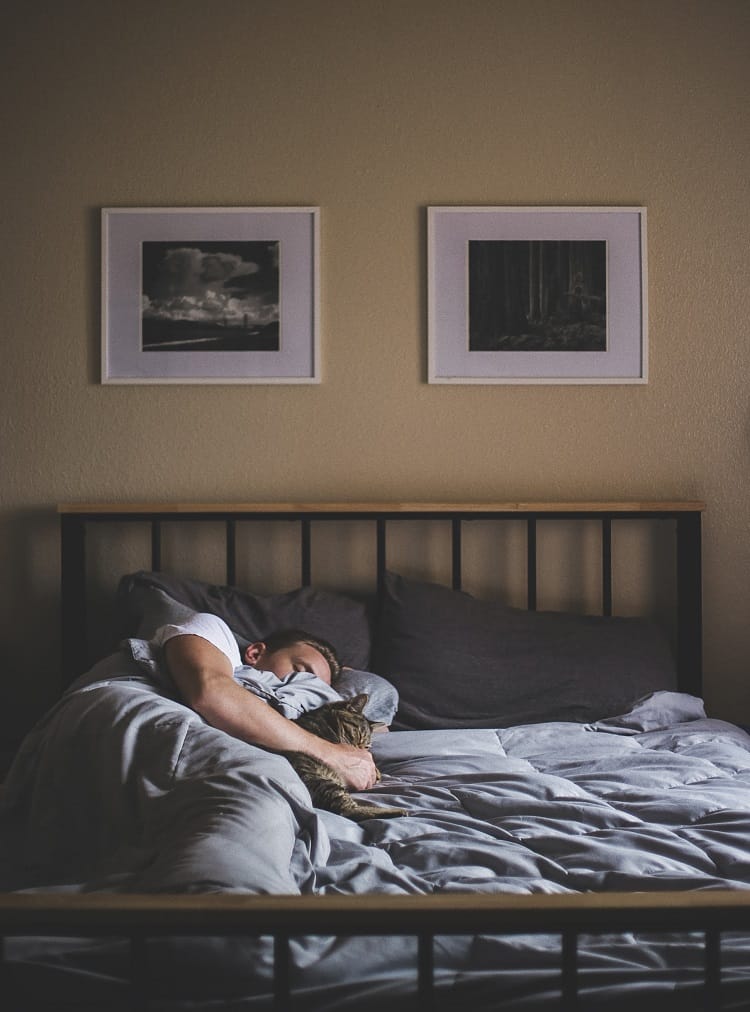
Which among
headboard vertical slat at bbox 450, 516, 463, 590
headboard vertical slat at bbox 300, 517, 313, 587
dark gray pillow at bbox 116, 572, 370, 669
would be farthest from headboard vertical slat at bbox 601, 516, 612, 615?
headboard vertical slat at bbox 300, 517, 313, 587

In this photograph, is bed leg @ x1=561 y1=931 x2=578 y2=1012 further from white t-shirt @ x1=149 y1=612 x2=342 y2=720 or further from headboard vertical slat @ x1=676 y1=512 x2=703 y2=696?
headboard vertical slat @ x1=676 y1=512 x2=703 y2=696

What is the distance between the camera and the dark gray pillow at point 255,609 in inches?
83.7

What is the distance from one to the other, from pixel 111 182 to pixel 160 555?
1009mm

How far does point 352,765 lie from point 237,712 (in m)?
0.22

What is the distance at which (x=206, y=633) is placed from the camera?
1.70m

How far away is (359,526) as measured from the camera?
2480mm

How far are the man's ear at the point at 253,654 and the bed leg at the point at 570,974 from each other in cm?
119

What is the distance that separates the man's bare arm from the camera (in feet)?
4.84

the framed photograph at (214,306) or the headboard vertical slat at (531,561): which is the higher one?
the framed photograph at (214,306)

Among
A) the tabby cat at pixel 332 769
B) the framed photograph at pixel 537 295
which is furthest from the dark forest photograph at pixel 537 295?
the tabby cat at pixel 332 769

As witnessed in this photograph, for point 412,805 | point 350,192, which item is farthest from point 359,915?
point 350,192

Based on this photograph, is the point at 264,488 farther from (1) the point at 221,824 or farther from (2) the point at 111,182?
(1) the point at 221,824

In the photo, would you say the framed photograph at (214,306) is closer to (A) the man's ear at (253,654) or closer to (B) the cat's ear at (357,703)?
(A) the man's ear at (253,654)

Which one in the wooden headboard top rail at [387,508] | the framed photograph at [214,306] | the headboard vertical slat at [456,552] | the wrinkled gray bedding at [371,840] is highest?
the framed photograph at [214,306]
